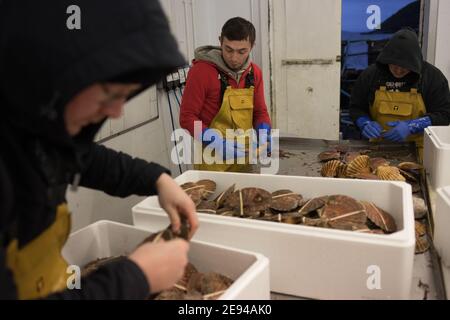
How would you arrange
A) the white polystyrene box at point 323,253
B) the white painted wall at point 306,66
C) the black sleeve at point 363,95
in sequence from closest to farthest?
the white polystyrene box at point 323,253, the black sleeve at point 363,95, the white painted wall at point 306,66

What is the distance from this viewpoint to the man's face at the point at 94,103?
73 centimetres

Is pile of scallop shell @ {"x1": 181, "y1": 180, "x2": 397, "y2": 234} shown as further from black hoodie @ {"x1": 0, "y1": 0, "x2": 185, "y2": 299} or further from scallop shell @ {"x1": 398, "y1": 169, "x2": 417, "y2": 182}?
black hoodie @ {"x1": 0, "y1": 0, "x2": 185, "y2": 299}

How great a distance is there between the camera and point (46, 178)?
2.65 ft

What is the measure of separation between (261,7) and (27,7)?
3.74 meters

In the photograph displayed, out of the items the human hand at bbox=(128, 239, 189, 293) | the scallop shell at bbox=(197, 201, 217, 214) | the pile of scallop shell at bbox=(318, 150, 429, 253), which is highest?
the human hand at bbox=(128, 239, 189, 293)

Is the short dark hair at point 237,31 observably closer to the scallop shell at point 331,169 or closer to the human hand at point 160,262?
the scallop shell at point 331,169

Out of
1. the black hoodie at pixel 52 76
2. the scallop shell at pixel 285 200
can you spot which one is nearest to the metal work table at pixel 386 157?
the scallop shell at pixel 285 200

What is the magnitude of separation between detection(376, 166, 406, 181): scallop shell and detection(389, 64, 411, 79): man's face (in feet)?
3.28

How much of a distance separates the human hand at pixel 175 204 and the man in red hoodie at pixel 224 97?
3.91ft

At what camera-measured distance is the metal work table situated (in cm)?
123

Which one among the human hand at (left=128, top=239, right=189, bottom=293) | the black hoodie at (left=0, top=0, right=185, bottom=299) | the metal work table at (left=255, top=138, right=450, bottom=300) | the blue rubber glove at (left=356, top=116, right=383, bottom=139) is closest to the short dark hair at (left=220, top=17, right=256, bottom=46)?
the metal work table at (left=255, top=138, right=450, bottom=300)

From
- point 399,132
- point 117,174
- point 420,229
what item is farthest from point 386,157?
point 117,174
